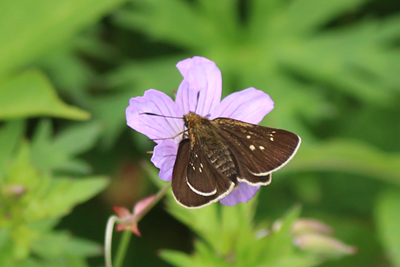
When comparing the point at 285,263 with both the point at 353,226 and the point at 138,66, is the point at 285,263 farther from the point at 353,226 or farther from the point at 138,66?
the point at 138,66

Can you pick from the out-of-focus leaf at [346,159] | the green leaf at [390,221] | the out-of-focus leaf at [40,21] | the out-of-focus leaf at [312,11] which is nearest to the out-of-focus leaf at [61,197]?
the out-of-focus leaf at [40,21]

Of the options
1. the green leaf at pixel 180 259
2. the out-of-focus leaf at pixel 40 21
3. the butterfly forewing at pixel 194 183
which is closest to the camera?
the butterfly forewing at pixel 194 183

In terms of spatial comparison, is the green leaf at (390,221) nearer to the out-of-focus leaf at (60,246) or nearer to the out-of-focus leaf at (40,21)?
the out-of-focus leaf at (60,246)

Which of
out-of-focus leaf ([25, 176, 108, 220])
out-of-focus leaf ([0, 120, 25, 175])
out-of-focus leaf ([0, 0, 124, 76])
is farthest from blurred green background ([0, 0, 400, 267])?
out-of-focus leaf ([25, 176, 108, 220])

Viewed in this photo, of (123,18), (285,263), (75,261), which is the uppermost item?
(123,18)

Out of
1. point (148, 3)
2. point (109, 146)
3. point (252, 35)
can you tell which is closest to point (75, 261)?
point (109, 146)

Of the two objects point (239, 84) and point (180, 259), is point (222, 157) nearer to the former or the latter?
point (180, 259)
